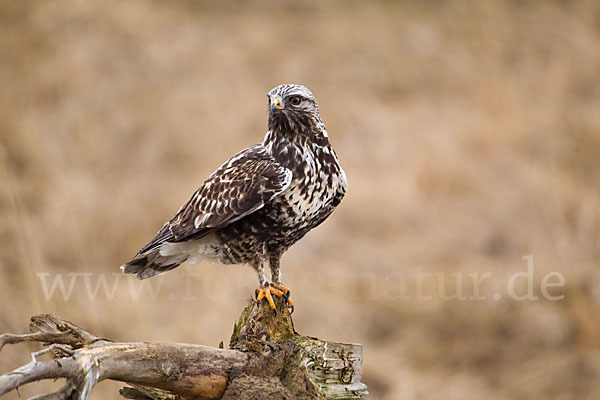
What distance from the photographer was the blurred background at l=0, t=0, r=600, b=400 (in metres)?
7.65

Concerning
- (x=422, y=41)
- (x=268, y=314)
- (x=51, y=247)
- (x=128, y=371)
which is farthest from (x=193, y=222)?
(x=422, y=41)

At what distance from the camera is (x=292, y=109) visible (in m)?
3.54

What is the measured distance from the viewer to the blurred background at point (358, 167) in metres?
7.65

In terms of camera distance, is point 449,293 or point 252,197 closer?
point 252,197

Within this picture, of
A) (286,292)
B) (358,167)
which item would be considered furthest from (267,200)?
(358,167)

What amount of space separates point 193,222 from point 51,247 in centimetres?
445

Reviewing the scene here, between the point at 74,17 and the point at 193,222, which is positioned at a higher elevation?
the point at 74,17

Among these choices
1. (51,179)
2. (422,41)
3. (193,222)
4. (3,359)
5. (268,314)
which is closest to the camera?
(268,314)

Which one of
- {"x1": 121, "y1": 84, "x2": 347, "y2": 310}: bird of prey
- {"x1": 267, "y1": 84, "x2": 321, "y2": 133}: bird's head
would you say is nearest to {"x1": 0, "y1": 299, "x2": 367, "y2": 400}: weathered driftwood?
{"x1": 121, "y1": 84, "x2": 347, "y2": 310}: bird of prey

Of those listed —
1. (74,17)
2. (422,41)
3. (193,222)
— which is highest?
(422,41)

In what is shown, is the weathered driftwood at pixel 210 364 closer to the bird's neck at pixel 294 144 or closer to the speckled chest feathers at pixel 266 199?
the speckled chest feathers at pixel 266 199

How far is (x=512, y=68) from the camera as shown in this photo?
10695mm

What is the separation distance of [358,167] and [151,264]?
641 centimetres

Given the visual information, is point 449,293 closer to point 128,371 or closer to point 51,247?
point 51,247
